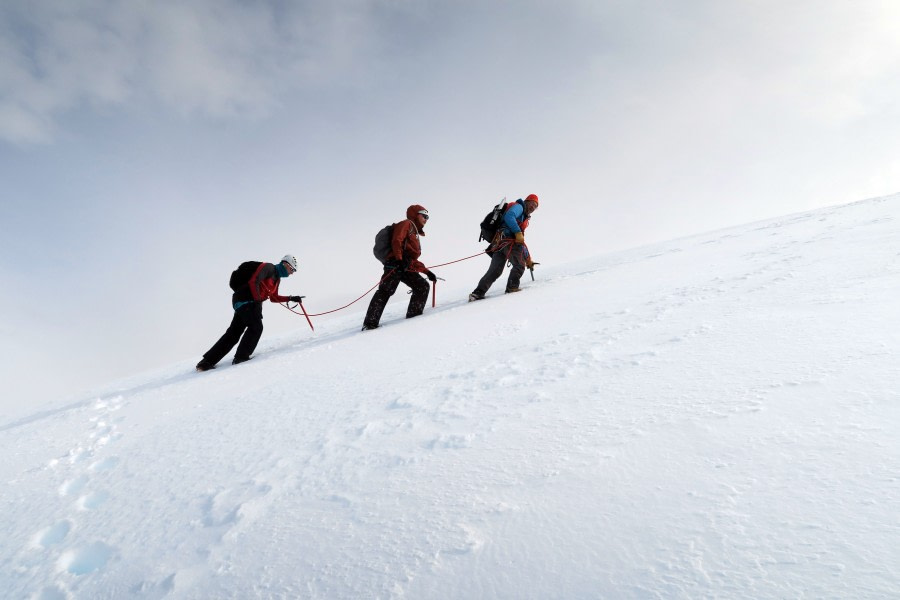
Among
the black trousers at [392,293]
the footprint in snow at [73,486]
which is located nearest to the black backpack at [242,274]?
the black trousers at [392,293]

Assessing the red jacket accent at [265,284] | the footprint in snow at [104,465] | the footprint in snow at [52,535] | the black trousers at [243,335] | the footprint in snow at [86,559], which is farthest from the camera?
the red jacket accent at [265,284]

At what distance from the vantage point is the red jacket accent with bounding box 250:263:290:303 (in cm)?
588

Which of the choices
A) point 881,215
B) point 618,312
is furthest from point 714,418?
point 881,215

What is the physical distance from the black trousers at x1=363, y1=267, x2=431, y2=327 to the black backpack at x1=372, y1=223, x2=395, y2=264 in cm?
25

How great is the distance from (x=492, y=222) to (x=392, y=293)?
88.1 inches

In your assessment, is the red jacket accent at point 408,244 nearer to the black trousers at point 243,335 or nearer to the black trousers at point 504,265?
the black trousers at point 504,265

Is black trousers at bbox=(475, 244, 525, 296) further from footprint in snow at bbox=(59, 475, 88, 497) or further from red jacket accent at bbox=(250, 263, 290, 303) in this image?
footprint in snow at bbox=(59, 475, 88, 497)

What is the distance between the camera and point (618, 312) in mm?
3572

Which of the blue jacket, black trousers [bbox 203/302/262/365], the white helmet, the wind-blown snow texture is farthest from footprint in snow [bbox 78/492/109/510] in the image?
the blue jacket

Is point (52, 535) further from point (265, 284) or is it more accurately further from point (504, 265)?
point (504, 265)

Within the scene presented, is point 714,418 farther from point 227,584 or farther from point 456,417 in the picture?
point 227,584

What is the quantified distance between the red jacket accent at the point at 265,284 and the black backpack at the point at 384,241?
153 centimetres

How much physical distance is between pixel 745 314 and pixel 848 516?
2070 millimetres

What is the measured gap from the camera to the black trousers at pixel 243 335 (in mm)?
5703
